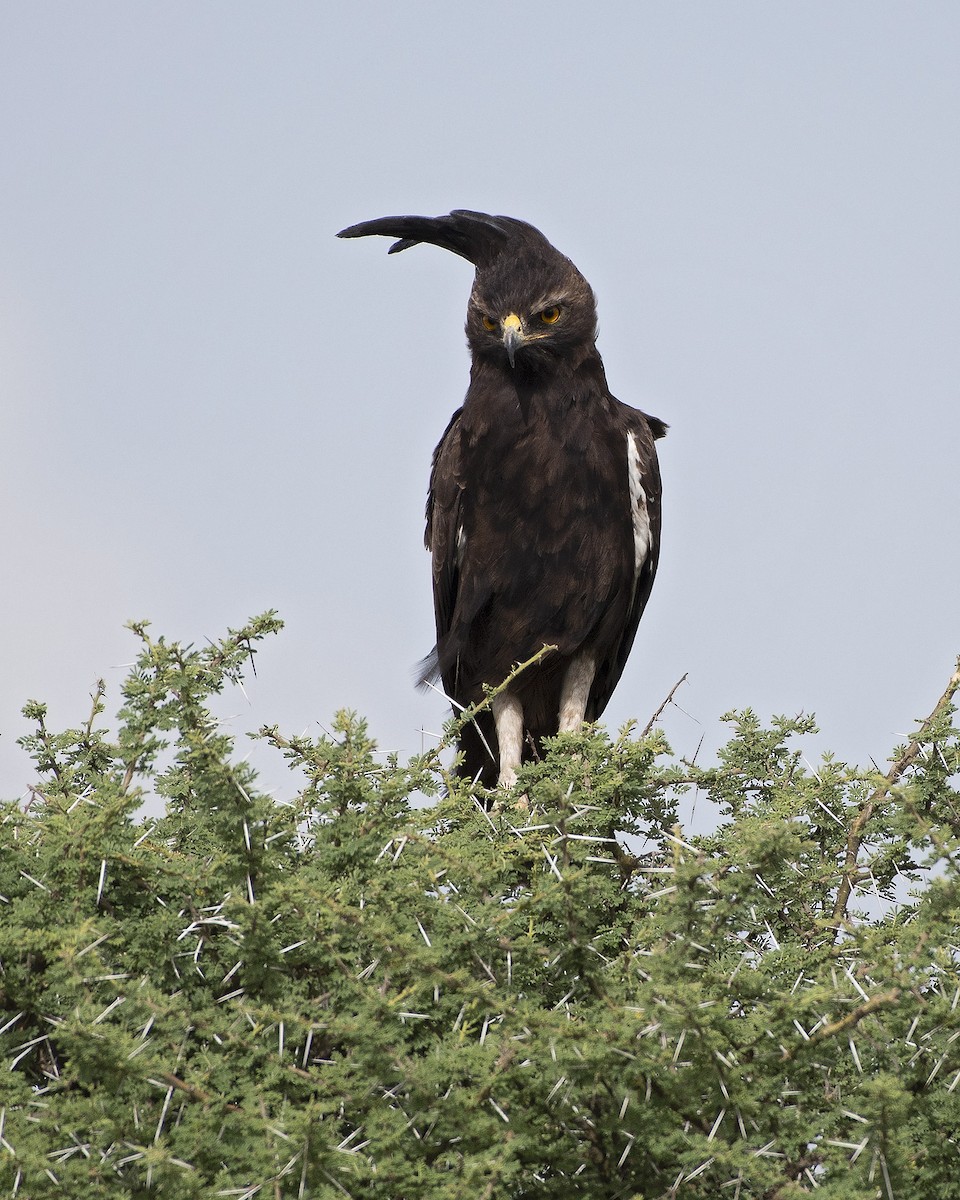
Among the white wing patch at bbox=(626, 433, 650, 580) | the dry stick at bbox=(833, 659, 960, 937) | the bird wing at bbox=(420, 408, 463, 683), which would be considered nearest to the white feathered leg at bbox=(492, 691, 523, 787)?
the bird wing at bbox=(420, 408, 463, 683)

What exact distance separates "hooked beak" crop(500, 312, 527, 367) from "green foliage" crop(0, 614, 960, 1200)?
126 inches

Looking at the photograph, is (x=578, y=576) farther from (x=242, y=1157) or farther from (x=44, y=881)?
(x=242, y=1157)

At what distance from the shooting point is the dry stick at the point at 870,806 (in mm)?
3805

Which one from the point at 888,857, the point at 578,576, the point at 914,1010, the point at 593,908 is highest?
the point at 578,576

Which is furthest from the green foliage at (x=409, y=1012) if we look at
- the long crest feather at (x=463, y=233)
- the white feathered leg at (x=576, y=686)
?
the long crest feather at (x=463, y=233)

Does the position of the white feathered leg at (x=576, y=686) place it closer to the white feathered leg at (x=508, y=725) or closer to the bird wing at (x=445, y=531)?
the white feathered leg at (x=508, y=725)

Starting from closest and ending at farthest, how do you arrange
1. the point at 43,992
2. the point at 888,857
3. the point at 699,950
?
the point at 699,950, the point at 43,992, the point at 888,857

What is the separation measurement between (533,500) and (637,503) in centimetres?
54

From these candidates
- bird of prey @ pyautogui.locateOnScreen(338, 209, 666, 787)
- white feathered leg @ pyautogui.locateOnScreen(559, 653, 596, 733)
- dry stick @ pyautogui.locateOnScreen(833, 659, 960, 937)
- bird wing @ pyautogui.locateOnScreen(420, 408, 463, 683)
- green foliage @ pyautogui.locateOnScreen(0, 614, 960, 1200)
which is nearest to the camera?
green foliage @ pyautogui.locateOnScreen(0, 614, 960, 1200)

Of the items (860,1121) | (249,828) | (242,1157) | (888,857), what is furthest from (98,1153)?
(888,857)

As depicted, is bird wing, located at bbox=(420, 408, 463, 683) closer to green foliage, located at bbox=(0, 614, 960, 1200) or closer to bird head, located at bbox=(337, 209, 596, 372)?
bird head, located at bbox=(337, 209, 596, 372)

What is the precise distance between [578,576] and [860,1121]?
399 cm

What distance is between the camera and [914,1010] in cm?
261

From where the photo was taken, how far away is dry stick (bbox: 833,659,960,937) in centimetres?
380
